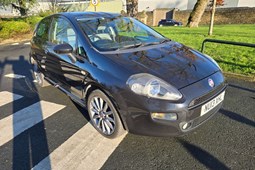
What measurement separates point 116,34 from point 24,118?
2072mm

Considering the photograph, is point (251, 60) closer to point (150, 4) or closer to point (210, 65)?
point (210, 65)

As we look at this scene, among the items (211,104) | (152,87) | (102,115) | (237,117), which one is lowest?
(237,117)

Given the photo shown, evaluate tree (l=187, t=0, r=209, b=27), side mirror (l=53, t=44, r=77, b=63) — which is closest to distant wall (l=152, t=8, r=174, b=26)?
tree (l=187, t=0, r=209, b=27)

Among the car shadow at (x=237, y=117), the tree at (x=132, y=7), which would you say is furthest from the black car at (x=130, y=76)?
the tree at (x=132, y=7)

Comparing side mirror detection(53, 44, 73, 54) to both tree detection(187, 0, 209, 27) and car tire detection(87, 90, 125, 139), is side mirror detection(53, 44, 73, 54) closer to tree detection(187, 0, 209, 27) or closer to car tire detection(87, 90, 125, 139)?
car tire detection(87, 90, 125, 139)

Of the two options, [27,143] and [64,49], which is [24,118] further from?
[64,49]

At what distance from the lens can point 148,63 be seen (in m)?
2.97

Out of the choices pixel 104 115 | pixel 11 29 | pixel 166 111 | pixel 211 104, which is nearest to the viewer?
pixel 166 111

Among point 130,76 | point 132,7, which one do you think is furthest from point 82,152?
point 132,7

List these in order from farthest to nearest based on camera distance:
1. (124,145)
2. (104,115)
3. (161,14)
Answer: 1. (161,14)
2. (104,115)
3. (124,145)

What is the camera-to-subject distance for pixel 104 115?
3.15 m

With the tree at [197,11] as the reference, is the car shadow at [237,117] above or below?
below

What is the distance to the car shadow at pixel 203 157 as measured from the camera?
2.59 metres

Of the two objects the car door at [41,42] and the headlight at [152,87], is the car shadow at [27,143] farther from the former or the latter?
the headlight at [152,87]
